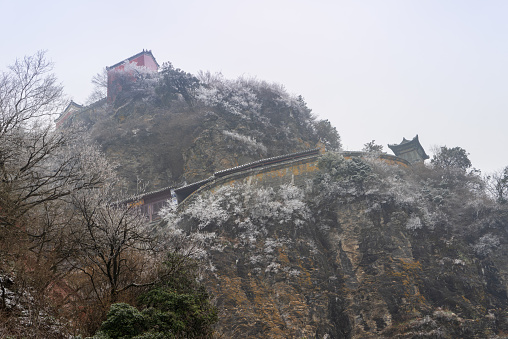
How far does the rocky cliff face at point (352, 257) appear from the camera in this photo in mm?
13727

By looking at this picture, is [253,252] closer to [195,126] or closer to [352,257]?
[352,257]

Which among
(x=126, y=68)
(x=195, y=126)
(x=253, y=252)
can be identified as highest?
(x=126, y=68)

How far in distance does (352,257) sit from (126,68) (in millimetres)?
27698

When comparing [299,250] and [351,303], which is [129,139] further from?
[351,303]

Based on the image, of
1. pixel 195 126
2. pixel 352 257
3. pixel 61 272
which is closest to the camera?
pixel 61 272

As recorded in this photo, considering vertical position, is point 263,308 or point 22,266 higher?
point 22,266

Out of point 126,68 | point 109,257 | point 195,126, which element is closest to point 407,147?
point 195,126

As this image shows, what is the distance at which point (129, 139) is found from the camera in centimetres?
2831

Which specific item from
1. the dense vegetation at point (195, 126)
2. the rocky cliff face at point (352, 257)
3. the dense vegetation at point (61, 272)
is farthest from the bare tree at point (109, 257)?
the dense vegetation at point (195, 126)

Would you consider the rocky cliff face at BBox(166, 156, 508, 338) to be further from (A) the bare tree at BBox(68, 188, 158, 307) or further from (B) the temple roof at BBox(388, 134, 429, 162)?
(B) the temple roof at BBox(388, 134, 429, 162)

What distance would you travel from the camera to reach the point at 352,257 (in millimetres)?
15828

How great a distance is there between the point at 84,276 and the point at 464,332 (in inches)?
496

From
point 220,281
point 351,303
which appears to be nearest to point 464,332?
point 351,303

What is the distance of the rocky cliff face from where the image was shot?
13.7 m
